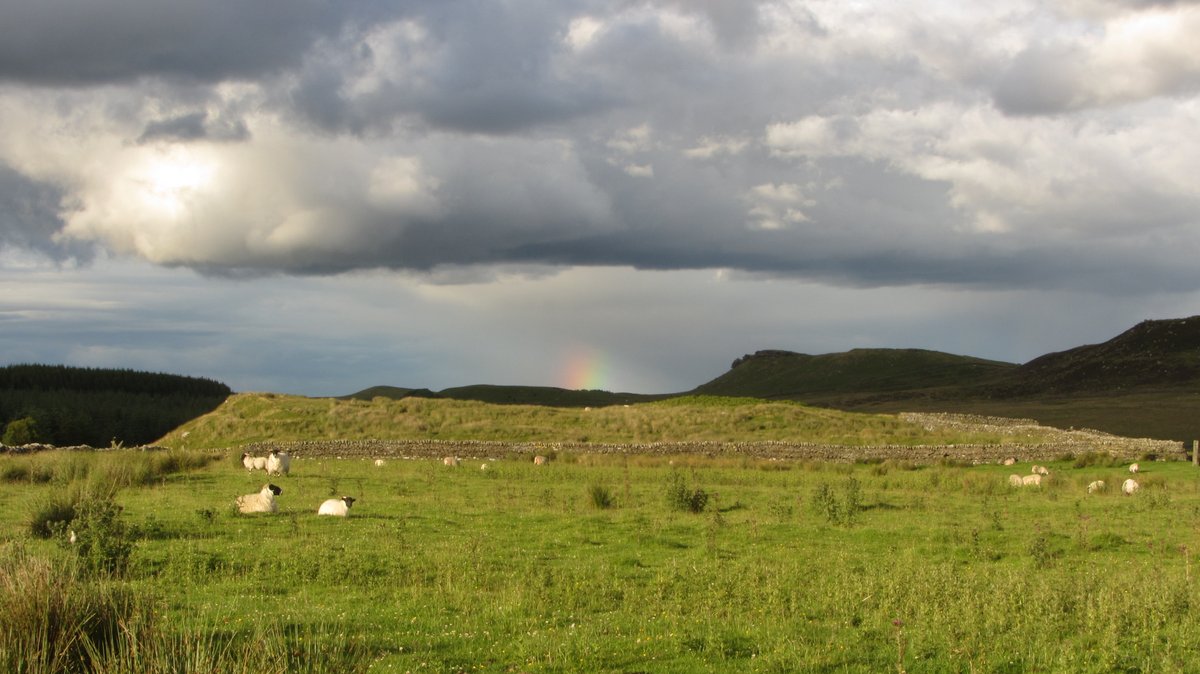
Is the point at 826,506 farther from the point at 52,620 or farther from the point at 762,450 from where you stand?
the point at 762,450

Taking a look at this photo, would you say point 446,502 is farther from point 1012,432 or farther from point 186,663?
point 1012,432

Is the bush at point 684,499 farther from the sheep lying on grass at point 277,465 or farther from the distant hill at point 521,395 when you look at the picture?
the distant hill at point 521,395

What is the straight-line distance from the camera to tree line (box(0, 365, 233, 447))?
68.9 metres

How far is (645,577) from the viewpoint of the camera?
1409 centimetres

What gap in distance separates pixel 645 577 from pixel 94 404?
8889 centimetres

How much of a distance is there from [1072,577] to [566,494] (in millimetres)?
14921

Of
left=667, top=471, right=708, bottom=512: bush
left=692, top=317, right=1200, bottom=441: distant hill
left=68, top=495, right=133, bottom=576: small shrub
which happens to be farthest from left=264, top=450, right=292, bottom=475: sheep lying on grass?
left=692, top=317, right=1200, bottom=441: distant hill

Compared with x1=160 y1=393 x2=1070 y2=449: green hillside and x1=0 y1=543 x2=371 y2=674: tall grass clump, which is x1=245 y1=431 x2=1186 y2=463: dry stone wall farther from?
x1=0 y1=543 x2=371 y2=674: tall grass clump

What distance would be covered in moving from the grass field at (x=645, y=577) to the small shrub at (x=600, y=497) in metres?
0.13

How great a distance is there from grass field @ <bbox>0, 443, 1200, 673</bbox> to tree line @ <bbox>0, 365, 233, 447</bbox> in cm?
2897

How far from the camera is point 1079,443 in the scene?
45812 millimetres

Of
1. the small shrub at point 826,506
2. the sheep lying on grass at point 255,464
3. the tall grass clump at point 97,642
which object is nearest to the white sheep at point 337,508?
the small shrub at point 826,506

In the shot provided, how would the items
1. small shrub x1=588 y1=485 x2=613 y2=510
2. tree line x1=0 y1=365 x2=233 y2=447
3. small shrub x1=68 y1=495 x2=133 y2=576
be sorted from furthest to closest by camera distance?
Result: 1. tree line x1=0 y1=365 x2=233 y2=447
2. small shrub x1=588 y1=485 x2=613 y2=510
3. small shrub x1=68 y1=495 x2=133 y2=576

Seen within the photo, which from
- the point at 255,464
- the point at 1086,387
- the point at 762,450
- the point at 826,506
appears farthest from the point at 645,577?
the point at 1086,387
